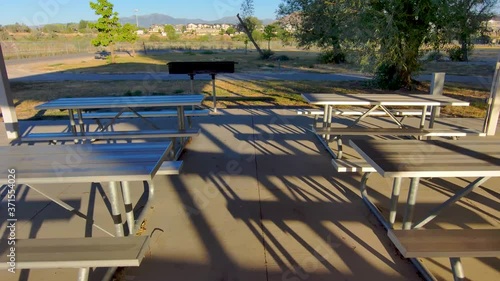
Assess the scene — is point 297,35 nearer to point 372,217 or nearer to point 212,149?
point 212,149

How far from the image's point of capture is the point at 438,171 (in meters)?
1.97

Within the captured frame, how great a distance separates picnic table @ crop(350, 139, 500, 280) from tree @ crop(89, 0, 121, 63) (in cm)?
2544

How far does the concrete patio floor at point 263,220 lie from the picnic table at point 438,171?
0.42 metres

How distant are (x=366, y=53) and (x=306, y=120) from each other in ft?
14.5

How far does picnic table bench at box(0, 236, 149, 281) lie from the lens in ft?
5.62

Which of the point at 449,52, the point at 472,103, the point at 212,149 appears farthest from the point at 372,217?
the point at 449,52

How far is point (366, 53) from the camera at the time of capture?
9.56 metres

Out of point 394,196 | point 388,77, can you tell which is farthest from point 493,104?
point 388,77

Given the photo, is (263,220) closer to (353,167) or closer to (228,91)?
(353,167)

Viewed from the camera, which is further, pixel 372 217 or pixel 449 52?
pixel 449 52

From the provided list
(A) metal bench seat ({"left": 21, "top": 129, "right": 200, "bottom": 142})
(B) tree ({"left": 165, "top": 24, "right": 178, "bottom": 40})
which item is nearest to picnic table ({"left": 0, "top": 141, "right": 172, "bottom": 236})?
(A) metal bench seat ({"left": 21, "top": 129, "right": 200, "bottom": 142})

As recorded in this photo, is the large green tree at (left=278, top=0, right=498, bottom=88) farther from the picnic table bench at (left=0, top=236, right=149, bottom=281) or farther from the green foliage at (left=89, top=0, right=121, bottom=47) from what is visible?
the green foliage at (left=89, top=0, right=121, bottom=47)

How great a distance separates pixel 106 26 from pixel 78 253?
27333 mm

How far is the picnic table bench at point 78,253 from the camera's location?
171 centimetres
